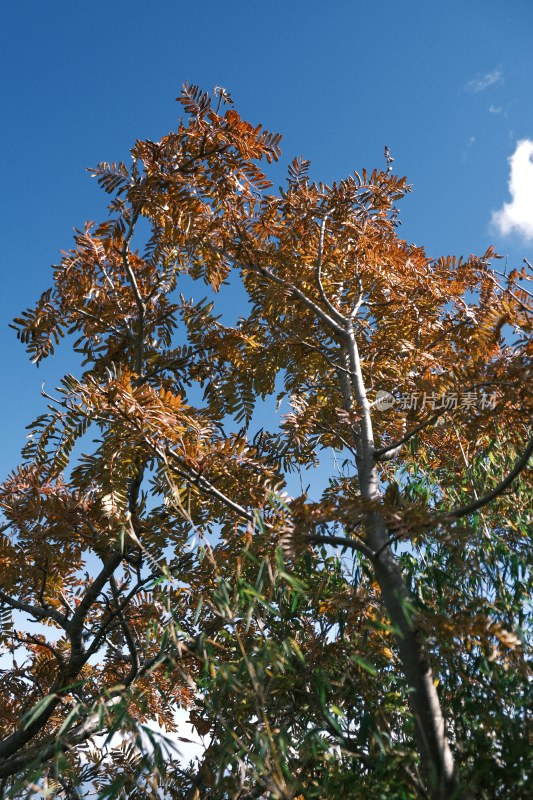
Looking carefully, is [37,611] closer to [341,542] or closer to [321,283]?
[341,542]

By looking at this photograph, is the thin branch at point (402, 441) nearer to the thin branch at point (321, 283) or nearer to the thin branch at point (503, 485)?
the thin branch at point (503, 485)

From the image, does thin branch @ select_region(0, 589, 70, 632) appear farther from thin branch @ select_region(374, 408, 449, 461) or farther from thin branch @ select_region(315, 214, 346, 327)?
thin branch @ select_region(315, 214, 346, 327)

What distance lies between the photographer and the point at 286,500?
2637mm

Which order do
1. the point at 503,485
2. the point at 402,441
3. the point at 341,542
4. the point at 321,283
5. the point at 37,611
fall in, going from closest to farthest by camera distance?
1. the point at 503,485
2. the point at 341,542
3. the point at 402,441
4. the point at 321,283
5. the point at 37,611

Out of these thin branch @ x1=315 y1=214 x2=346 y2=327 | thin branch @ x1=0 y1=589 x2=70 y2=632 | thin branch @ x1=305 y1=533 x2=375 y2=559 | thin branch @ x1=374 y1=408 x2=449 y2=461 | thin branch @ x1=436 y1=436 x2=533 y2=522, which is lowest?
thin branch @ x1=0 y1=589 x2=70 y2=632

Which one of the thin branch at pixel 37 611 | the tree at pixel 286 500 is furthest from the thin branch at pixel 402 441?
the thin branch at pixel 37 611

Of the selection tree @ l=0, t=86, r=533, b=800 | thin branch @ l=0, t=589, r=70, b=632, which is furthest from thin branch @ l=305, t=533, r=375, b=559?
thin branch @ l=0, t=589, r=70, b=632

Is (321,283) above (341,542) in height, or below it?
above

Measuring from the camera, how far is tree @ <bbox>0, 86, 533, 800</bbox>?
2285mm

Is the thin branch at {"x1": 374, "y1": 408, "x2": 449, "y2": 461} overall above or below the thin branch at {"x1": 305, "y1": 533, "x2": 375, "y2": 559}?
above

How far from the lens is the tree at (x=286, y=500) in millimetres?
2285

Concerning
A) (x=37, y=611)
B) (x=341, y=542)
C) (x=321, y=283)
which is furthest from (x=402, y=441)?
(x=37, y=611)

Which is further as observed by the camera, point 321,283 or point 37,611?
point 37,611

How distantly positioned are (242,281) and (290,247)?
628 mm
